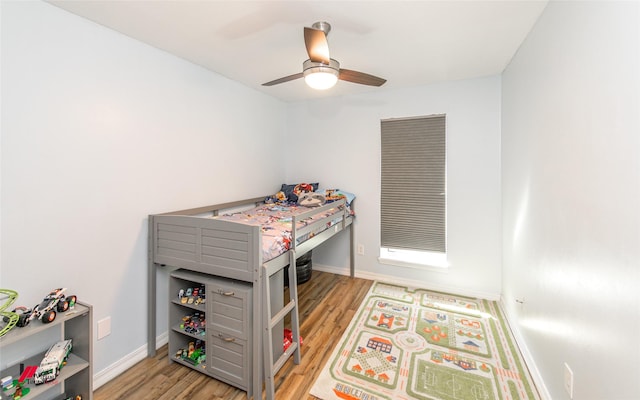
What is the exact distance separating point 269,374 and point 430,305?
5.97 feet

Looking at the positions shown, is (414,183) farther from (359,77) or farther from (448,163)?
(359,77)

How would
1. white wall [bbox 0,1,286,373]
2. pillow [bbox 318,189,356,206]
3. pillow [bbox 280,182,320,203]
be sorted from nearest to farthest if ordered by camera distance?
white wall [bbox 0,1,286,373] → pillow [bbox 318,189,356,206] → pillow [bbox 280,182,320,203]

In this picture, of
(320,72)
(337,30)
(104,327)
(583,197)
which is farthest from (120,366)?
(583,197)

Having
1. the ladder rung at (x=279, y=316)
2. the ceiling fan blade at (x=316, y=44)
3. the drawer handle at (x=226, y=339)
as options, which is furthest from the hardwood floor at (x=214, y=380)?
the ceiling fan blade at (x=316, y=44)

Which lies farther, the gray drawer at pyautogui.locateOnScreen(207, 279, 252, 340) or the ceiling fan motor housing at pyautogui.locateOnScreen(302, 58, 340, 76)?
the ceiling fan motor housing at pyautogui.locateOnScreen(302, 58, 340, 76)

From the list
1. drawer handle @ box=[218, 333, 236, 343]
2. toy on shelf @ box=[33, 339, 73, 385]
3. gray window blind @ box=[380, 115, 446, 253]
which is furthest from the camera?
gray window blind @ box=[380, 115, 446, 253]

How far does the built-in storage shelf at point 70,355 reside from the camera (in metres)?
1.37

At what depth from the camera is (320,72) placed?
1762 millimetres

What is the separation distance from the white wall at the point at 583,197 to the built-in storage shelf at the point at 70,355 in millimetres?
2351

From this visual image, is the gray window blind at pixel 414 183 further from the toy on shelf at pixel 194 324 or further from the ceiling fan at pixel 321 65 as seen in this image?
the toy on shelf at pixel 194 324

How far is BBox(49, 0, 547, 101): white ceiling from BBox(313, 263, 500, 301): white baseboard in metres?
2.28

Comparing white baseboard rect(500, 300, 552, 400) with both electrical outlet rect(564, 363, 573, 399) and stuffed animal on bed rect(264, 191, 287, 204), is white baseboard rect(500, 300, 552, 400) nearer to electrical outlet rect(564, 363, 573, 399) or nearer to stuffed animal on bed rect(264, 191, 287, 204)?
electrical outlet rect(564, 363, 573, 399)

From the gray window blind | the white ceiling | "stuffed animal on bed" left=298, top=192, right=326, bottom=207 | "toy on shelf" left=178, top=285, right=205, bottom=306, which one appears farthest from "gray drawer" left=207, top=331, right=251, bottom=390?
the gray window blind

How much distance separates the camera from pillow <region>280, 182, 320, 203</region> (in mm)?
3359
